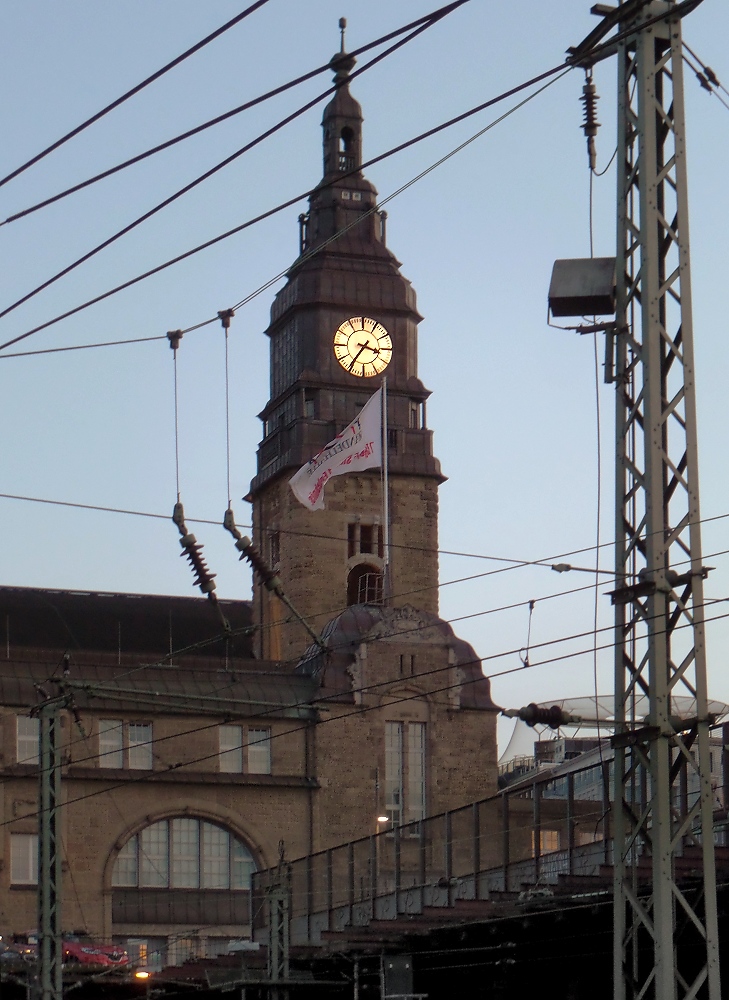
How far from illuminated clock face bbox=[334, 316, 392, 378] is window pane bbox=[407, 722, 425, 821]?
14.4 m

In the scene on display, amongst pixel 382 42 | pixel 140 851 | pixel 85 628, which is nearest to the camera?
pixel 382 42

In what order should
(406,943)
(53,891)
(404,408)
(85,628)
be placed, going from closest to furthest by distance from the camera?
(53,891), (406,943), (404,408), (85,628)

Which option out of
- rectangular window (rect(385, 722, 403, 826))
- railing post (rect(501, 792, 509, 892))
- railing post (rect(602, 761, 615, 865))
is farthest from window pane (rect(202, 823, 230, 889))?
railing post (rect(602, 761, 615, 865))

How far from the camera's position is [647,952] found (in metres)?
36.0

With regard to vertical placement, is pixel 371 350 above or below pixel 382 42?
above

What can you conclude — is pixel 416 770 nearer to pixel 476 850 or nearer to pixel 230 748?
pixel 230 748

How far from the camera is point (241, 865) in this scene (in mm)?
65688

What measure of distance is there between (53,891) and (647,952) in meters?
10.9

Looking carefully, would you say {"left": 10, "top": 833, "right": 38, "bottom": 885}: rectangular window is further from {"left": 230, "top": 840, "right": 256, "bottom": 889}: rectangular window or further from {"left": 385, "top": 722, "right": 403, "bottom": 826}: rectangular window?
{"left": 385, "top": 722, "right": 403, "bottom": 826}: rectangular window

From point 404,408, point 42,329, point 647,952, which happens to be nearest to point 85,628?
point 404,408

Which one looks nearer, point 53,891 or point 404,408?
point 53,891

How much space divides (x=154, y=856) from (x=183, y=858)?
2.97 ft

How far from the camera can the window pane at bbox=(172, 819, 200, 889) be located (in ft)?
212

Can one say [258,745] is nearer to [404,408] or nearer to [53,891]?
[404,408]
